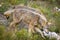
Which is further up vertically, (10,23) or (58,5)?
(10,23)

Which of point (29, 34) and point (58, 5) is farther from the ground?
point (29, 34)

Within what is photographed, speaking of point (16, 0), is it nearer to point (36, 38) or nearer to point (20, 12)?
point (20, 12)

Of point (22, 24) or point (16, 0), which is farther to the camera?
point (16, 0)

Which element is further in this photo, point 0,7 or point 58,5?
point 58,5

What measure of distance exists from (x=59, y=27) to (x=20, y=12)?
1800mm

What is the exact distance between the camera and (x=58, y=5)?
14703mm

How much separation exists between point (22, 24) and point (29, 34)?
626mm

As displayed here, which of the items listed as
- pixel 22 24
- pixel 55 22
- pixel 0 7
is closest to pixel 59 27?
pixel 55 22

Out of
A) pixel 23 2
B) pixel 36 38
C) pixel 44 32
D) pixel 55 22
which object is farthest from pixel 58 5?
pixel 36 38

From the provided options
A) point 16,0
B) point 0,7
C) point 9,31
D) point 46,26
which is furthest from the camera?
point 16,0

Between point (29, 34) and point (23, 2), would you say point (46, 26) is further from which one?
point (23, 2)

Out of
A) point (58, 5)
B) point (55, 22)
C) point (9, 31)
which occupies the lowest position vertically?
point (58, 5)

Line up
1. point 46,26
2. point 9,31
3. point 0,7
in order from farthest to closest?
point 0,7 < point 46,26 < point 9,31

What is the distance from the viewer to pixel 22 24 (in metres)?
8.48
